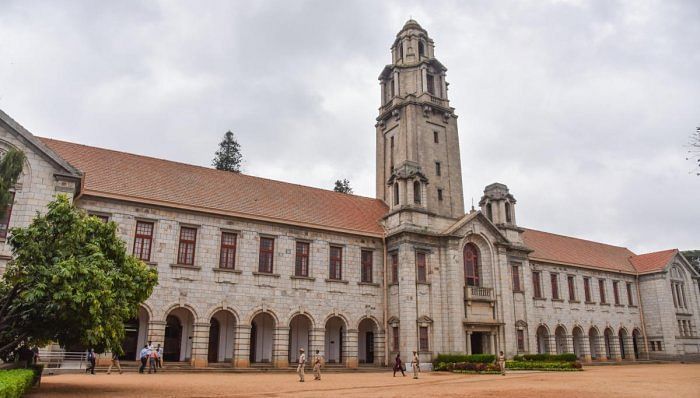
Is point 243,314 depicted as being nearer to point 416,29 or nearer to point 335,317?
point 335,317

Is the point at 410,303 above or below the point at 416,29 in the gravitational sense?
below

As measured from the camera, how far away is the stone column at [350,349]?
1195 inches

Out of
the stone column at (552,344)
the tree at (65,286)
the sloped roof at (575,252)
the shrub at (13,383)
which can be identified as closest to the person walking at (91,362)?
the tree at (65,286)

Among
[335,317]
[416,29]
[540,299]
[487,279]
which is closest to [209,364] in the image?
[335,317]

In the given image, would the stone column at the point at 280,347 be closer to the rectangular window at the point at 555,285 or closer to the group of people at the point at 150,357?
the group of people at the point at 150,357

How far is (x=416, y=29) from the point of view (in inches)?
1679

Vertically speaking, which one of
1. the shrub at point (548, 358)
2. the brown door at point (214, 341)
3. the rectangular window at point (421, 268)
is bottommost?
the shrub at point (548, 358)

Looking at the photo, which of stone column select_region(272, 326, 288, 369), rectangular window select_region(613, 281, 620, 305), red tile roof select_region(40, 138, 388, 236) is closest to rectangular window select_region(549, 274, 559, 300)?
rectangular window select_region(613, 281, 620, 305)

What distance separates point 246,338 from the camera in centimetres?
2772

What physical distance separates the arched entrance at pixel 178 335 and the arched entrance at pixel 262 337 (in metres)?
3.44

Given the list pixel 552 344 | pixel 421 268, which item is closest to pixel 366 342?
pixel 421 268

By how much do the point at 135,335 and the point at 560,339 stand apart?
31.6 meters

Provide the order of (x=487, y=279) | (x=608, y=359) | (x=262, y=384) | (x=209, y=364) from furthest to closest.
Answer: (x=608, y=359) → (x=487, y=279) → (x=209, y=364) → (x=262, y=384)

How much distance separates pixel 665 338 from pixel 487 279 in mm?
21566
